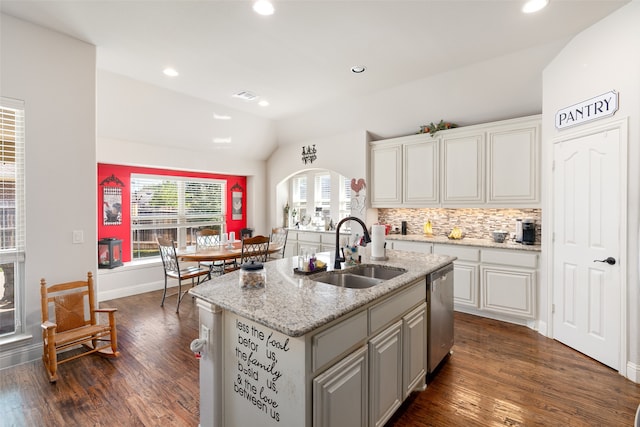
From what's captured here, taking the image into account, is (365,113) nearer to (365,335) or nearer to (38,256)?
(365,335)

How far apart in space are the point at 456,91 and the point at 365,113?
1.41 m

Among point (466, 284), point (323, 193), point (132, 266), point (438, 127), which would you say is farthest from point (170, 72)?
point (466, 284)

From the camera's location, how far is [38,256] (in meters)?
2.93

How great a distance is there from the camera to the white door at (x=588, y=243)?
274 cm

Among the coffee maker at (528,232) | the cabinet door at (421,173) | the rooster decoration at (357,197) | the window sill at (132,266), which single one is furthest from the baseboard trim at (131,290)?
the coffee maker at (528,232)

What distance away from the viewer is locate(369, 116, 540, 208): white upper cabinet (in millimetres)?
3783

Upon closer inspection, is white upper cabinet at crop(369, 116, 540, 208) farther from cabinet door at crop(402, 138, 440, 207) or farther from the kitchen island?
the kitchen island

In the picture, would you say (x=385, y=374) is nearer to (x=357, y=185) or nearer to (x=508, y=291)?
(x=508, y=291)

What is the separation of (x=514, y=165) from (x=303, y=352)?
3762 millimetres

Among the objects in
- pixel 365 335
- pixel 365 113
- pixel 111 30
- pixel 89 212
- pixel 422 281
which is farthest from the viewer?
pixel 365 113

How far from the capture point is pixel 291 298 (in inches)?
67.5

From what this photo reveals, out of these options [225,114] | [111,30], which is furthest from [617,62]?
[225,114]

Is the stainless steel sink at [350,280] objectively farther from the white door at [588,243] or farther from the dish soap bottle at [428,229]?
the dish soap bottle at [428,229]

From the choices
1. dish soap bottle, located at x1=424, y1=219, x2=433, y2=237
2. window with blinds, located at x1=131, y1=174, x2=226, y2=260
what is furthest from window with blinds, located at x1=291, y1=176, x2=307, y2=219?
dish soap bottle, located at x1=424, y1=219, x2=433, y2=237
